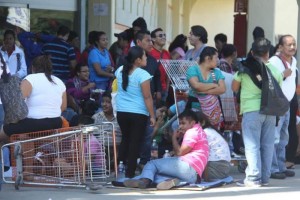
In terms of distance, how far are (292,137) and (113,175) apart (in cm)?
292

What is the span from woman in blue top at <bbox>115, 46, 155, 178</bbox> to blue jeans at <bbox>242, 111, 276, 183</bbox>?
1226 millimetres

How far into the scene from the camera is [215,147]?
11.7 metres

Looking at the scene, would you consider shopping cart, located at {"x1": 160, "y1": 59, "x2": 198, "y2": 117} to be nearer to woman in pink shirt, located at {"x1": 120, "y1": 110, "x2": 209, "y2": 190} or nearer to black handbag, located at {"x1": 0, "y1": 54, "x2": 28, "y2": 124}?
woman in pink shirt, located at {"x1": 120, "y1": 110, "x2": 209, "y2": 190}

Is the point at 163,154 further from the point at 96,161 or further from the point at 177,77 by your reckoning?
the point at 96,161

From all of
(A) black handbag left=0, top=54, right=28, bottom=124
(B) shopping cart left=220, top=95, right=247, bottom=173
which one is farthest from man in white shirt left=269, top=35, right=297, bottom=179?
(A) black handbag left=0, top=54, right=28, bottom=124

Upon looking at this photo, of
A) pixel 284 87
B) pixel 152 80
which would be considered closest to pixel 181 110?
pixel 152 80

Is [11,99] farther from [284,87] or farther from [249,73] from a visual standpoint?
[284,87]

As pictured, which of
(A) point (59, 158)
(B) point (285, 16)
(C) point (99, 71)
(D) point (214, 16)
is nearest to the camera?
(A) point (59, 158)

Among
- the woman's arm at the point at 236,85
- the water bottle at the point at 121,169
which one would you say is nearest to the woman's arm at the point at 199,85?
the woman's arm at the point at 236,85

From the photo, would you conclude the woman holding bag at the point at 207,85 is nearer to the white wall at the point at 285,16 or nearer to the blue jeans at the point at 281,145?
the blue jeans at the point at 281,145

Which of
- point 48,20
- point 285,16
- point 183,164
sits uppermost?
point 285,16

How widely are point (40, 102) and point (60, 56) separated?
3.35m

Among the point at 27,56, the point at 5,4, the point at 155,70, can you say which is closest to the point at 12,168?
the point at 155,70

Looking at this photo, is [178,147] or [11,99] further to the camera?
[178,147]
